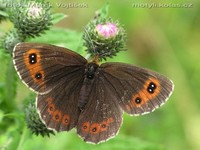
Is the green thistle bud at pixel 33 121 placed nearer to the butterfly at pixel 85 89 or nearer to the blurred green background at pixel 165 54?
the butterfly at pixel 85 89

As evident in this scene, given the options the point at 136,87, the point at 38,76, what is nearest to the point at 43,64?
the point at 38,76

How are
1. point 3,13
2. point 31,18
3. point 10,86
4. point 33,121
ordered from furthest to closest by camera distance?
point 3,13 → point 10,86 → point 31,18 → point 33,121

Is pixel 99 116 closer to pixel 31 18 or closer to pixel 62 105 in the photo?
pixel 62 105

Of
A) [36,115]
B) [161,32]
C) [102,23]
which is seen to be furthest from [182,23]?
[36,115]

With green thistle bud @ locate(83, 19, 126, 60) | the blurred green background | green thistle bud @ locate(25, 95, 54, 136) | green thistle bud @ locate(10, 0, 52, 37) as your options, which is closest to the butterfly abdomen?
green thistle bud @ locate(83, 19, 126, 60)

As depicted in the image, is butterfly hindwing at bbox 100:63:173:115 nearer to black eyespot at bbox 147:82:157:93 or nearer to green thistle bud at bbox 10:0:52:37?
black eyespot at bbox 147:82:157:93

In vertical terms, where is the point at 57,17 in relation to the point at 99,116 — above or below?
above

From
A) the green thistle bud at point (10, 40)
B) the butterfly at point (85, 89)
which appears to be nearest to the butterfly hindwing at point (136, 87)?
the butterfly at point (85, 89)

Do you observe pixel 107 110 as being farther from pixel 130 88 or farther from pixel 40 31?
pixel 40 31
